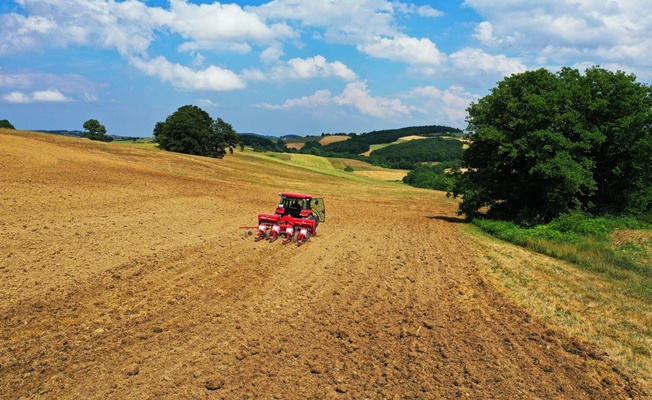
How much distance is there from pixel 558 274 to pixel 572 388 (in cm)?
940

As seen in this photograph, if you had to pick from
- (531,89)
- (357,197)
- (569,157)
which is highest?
(531,89)

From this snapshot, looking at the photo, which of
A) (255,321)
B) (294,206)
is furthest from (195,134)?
(255,321)

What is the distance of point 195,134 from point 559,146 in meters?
56.6

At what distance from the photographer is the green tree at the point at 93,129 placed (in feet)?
311

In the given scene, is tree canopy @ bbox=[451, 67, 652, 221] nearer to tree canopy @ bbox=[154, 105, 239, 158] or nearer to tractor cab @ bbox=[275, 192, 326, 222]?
tractor cab @ bbox=[275, 192, 326, 222]

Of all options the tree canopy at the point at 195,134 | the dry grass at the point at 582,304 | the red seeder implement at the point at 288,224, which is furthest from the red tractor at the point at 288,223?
the tree canopy at the point at 195,134

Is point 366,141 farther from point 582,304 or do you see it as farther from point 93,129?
point 582,304

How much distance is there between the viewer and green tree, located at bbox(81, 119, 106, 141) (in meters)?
94.9

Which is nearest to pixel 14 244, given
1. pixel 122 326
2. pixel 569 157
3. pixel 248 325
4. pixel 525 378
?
pixel 122 326

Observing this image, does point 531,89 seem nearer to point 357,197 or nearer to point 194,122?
point 357,197

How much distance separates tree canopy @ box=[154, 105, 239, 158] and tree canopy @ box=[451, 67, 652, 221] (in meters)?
50.1

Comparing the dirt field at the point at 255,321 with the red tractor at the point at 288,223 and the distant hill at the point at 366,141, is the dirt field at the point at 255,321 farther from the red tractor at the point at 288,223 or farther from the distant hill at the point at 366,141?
the distant hill at the point at 366,141

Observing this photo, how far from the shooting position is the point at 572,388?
25.7ft

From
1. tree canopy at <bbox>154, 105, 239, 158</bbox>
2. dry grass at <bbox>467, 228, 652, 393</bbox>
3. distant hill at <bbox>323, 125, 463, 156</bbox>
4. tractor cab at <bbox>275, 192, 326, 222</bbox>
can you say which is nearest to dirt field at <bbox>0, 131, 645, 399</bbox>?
dry grass at <bbox>467, 228, 652, 393</bbox>
